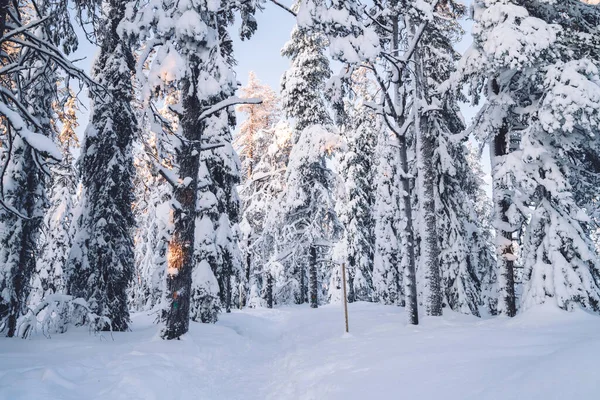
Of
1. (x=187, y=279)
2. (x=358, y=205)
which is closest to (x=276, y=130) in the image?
(x=358, y=205)

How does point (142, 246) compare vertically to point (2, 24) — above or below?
below

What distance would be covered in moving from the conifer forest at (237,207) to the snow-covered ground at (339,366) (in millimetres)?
42

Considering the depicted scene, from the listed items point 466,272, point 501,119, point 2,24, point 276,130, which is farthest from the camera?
point 276,130

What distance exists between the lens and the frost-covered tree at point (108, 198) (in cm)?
968

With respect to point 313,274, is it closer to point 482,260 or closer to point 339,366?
point 482,260

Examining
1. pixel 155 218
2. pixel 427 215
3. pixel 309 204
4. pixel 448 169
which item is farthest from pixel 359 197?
pixel 155 218

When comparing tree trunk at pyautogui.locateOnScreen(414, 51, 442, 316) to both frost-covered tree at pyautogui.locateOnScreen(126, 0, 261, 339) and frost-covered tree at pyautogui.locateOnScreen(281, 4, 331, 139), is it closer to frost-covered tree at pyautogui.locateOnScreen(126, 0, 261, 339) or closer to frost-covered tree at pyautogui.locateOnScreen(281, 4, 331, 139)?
frost-covered tree at pyautogui.locateOnScreen(126, 0, 261, 339)

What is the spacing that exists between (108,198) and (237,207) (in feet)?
17.3

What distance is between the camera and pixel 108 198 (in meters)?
9.85

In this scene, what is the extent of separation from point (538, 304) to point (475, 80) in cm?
632

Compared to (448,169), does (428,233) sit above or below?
below

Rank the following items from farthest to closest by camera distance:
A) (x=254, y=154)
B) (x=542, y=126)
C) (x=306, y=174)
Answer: (x=254, y=154) → (x=306, y=174) → (x=542, y=126)

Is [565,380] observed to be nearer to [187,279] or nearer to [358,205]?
[187,279]

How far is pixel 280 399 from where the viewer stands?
532 centimetres
